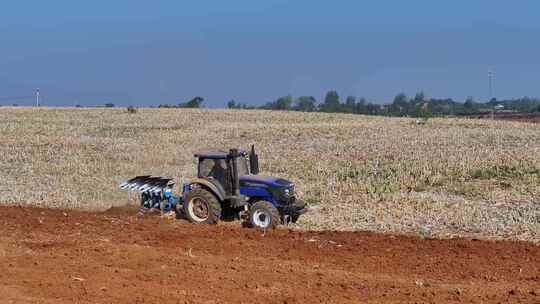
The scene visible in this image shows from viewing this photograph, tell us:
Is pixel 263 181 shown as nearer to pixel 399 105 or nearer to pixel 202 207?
→ pixel 202 207

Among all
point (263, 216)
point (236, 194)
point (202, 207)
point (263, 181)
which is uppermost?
point (263, 181)

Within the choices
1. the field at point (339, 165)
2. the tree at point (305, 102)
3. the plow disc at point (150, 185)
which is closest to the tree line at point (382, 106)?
the tree at point (305, 102)

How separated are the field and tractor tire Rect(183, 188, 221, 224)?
181cm

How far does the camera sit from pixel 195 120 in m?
51.2

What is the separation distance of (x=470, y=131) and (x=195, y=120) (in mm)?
16970

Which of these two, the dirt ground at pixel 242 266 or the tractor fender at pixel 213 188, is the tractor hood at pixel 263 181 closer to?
the tractor fender at pixel 213 188

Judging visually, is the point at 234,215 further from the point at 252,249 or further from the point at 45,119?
the point at 45,119

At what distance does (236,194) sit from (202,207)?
29.7 inches

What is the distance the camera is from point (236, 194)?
53.6ft

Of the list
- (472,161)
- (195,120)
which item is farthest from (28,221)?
(195,120)

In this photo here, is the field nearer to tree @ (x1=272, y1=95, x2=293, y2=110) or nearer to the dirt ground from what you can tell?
the dirt ground

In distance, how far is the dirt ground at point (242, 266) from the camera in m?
10.3

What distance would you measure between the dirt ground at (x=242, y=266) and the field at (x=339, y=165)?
2332 millimetres

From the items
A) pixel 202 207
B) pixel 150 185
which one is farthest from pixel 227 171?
pixel 150 185
